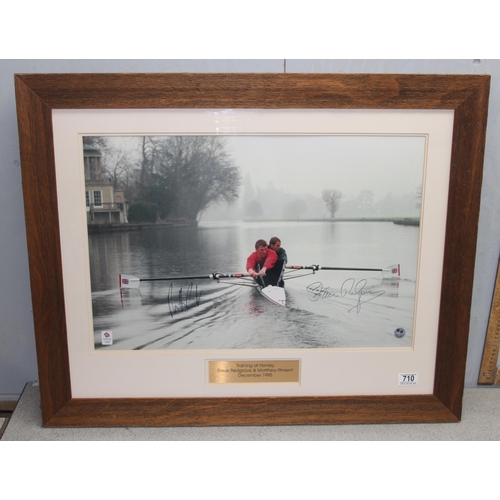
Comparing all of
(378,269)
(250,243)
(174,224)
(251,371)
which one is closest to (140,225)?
(174,224)

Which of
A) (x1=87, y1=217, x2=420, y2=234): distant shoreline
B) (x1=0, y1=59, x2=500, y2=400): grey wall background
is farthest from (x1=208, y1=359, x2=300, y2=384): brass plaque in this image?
(x1=0, y1=59, x2=500, y2=400): grey wall background

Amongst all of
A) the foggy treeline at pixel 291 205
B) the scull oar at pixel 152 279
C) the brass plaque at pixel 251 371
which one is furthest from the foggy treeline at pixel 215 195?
the brass plaque at pixel 251 371

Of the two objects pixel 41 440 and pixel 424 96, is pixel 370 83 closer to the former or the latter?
pixel 424 96

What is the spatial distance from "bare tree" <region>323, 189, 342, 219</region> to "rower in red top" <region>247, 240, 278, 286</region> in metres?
0.13

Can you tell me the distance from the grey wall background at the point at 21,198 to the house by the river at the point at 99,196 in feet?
0.61

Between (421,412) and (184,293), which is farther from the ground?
(184,293)

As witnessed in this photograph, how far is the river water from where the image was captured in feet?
2.19

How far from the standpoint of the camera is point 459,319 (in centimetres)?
68

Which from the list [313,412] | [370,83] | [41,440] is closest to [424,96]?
[370,83]

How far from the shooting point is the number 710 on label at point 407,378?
2.29 ft

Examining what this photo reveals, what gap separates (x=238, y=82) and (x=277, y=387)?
551mm

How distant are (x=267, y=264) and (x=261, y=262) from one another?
1 centimetres
